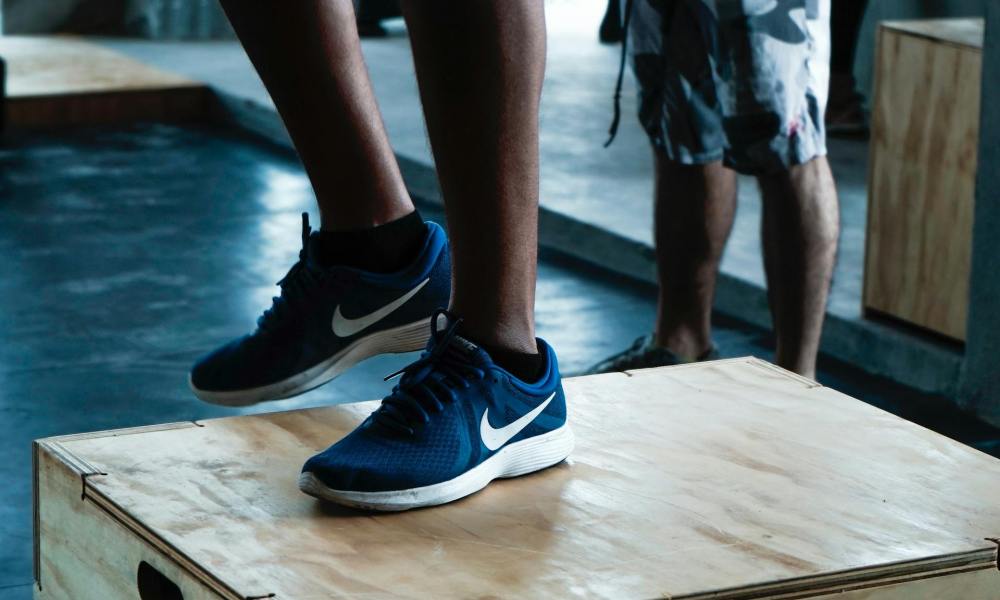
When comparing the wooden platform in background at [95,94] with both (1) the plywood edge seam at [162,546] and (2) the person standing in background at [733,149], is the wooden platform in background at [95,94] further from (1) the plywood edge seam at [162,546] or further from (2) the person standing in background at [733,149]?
(1) the plywood edge seam at [162,546]

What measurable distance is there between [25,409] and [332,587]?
1490mm

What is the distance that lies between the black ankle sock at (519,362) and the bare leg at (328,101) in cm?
24

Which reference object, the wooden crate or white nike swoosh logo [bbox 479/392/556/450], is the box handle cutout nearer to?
white nike swoosh logo [bbox 479/392/556/450]

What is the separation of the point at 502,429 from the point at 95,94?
437 cm

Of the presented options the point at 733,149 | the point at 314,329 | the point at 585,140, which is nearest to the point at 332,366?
the point at 314,329

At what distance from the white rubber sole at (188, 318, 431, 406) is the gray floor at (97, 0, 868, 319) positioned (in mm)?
1602

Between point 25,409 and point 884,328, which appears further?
point 884,328

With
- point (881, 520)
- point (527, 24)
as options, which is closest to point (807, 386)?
point (881, 520)

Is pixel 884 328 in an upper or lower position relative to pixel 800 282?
lower

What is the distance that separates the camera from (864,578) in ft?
4.02

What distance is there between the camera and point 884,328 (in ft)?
9.49

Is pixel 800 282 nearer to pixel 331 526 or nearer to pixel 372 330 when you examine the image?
pixel 372 330

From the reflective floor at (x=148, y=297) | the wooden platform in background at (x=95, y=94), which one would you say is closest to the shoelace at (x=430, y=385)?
the reflective floor at (x=148, y=297)

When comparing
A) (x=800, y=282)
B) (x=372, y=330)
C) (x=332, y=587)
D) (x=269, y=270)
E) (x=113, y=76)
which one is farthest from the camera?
(x=113, y=76)
